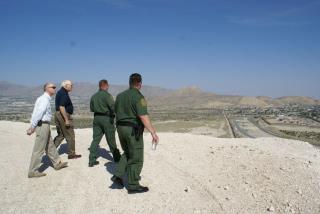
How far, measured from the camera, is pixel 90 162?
8586 mm

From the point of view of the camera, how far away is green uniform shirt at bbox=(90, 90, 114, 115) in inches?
331

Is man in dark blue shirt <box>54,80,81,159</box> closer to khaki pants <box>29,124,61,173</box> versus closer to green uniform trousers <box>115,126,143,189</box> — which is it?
khaki pants <box>29,124,61,173</box>

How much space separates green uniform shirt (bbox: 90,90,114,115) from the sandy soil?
137 cm

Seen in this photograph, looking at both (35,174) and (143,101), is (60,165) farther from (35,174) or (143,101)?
(143,101)

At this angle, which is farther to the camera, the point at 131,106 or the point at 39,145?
the point at 39,145

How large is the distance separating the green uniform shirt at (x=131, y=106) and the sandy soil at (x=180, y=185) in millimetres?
1473

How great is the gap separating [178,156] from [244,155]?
1.82m

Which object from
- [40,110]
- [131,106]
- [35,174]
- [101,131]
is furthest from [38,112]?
[131,106]

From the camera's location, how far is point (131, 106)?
6.52m

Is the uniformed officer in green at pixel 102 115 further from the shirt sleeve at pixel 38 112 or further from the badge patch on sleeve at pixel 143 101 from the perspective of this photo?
the badge patch on sleeve at pixel 143 101

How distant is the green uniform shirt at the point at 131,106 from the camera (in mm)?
6438

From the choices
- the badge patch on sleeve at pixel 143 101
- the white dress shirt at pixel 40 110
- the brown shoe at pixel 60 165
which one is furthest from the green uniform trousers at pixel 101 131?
the badge patch on sleeve at pixel 143 101

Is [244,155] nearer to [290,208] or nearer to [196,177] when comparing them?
[196,177]

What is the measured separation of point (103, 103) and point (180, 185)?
2659mm
